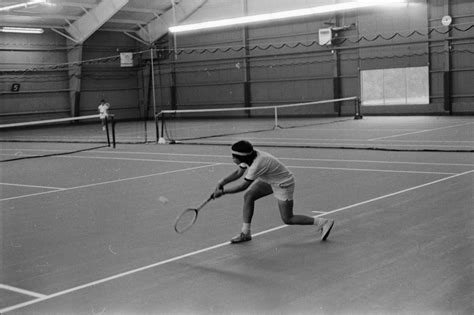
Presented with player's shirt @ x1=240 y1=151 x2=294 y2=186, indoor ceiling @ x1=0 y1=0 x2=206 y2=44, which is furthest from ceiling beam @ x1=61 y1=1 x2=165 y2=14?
player's shirt @ x1=240 y1=151 x2=294 y2=186

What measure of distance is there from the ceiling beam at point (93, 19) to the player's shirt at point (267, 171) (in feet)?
104

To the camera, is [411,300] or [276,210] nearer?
[411,300]

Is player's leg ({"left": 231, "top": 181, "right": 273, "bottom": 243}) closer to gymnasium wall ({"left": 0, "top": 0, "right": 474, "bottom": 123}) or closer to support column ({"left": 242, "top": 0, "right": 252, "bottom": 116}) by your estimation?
gymnasium wall ({"left": 0, "top": 0, "right": 474, "bottom": 123})

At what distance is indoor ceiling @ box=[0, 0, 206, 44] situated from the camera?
3803 cm

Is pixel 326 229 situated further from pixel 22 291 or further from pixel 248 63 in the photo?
pixel 248 63

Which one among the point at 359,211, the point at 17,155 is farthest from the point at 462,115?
the point at 359,211

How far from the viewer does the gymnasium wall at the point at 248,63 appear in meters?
33.9

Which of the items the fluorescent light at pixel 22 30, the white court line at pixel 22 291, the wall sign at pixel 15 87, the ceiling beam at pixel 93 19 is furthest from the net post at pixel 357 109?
the white court line at pixel 22 291

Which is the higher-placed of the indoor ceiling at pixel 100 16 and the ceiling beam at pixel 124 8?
the ceiling beam at pixel 124 8

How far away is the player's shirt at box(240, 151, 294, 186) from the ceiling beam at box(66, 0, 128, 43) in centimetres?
3173

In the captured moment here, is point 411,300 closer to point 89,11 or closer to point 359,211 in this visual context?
point 359,211

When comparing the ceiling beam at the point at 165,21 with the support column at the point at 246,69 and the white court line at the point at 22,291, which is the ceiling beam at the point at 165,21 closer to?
the support column at the point at 246,69

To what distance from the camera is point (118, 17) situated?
4225 cm

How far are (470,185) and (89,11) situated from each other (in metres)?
32.4
